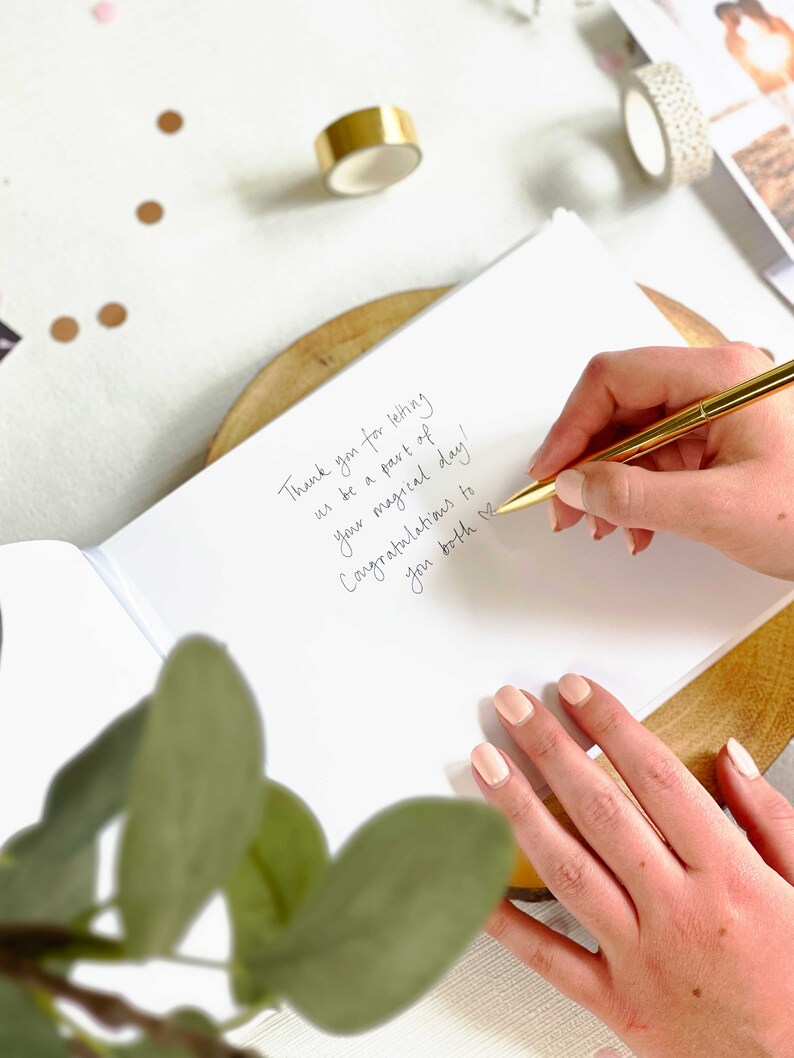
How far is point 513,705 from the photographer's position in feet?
1.81

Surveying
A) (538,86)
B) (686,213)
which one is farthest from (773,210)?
(538,86)

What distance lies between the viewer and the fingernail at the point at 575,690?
56 centimetres

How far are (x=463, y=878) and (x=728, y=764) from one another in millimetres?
539

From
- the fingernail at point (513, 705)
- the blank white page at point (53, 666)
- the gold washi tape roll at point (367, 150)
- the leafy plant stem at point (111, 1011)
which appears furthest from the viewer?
the gold washi tape roll at point (367, 150)

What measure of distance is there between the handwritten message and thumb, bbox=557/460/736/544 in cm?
9

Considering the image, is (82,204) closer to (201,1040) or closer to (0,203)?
(0,203)

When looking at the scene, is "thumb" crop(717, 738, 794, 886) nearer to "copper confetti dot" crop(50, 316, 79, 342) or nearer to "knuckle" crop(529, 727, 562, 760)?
"knuckle" crop(529, 727, 562, 760)

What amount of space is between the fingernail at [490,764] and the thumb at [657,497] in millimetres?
162

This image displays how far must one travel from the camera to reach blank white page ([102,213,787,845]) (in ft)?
1.83

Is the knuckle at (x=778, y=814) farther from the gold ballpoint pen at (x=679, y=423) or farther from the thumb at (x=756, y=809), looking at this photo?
the gold ballpoint pen at (x=679, y=423)

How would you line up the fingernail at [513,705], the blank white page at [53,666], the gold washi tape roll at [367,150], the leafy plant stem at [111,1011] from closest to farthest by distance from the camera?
1. the leafy plant stem at [111,1011]
2. the blank white page at [53,666]
3. the fingernail at [513,705]
4. the gold washi tape roll at [367,150]

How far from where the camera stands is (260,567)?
57 cm

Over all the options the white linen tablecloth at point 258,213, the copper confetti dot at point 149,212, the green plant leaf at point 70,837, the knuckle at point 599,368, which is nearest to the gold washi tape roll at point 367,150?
the white linen tablecloth at point 258,213

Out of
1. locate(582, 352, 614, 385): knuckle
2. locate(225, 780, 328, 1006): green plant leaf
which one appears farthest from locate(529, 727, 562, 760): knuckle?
locate(225, 780, 328, 1006): green plant leaf
